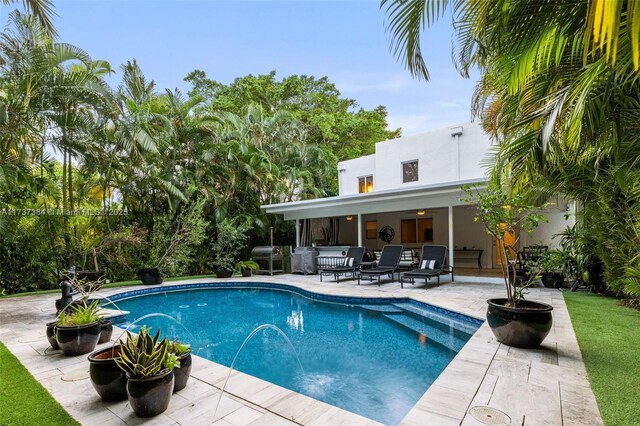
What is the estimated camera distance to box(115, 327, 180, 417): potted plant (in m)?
2.90

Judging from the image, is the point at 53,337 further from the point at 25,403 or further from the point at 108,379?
the point at 108,379

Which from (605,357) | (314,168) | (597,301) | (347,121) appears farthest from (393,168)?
(605,357)

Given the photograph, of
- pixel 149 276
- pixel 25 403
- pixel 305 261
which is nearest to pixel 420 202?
pixel 305 261

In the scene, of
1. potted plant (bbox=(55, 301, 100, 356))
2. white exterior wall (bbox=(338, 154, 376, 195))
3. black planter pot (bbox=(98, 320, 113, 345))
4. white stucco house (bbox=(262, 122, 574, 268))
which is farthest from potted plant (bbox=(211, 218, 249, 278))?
potted plant (bbox=(55, 301, 100, 356))

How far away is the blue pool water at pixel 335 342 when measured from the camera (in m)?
4.29

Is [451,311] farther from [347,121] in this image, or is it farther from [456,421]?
[347,121]

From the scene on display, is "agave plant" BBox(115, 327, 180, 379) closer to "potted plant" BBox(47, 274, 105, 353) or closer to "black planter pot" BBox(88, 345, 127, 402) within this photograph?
"black planter pot" BBox(88, 345, 127, 402)

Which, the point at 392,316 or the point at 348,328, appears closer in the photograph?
the point at 348,328

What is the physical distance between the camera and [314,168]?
18609mm

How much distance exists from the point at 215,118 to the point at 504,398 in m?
13.6

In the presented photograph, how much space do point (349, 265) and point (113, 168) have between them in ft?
28.5

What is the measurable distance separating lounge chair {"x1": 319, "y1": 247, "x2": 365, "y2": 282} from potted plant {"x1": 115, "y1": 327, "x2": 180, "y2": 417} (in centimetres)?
858

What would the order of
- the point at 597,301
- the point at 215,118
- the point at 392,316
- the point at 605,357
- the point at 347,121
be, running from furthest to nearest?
the point at 347,121 < the point at 215,118 < the point at 392,316 < the point at 597,301 < the point at 605,357

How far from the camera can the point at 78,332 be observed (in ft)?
14.9
